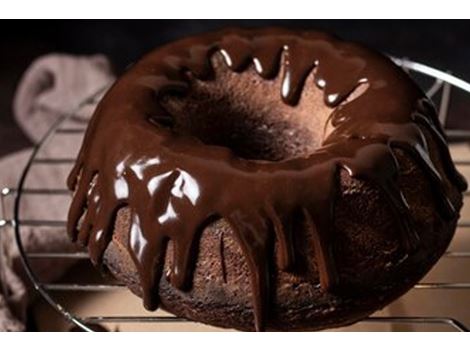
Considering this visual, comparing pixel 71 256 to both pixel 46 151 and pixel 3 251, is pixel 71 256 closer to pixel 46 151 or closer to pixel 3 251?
pixel 3 251

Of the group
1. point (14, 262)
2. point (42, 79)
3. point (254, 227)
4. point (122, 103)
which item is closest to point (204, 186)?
point (254, 227)

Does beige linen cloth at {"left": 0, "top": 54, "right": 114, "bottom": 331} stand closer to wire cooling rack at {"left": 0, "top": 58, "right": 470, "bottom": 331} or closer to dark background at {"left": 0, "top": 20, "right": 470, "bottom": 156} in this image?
wire cooling rack at {"left": 0, "top": 58, "right": 470, "bottom": 331}

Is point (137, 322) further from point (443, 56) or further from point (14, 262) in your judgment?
point (443, 56)

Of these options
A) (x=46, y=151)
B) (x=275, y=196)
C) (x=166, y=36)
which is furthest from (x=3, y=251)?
(x=166, y=36)

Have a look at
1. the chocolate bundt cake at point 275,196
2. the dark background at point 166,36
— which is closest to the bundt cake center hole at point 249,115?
the chocolate bundt cake at point 275,196

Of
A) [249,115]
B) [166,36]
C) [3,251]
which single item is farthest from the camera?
[166,36]

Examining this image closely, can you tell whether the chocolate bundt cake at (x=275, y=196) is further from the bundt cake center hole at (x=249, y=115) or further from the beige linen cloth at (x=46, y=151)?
the beige linen cloth at (x=46, y=151)
